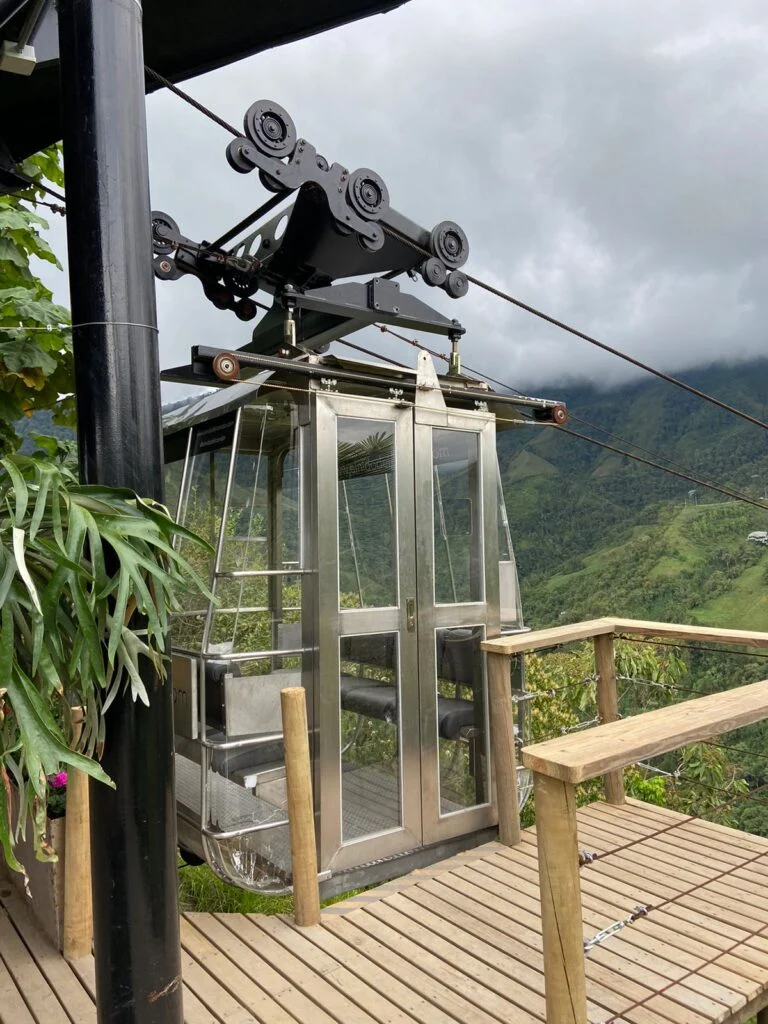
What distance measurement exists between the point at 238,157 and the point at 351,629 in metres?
2.00

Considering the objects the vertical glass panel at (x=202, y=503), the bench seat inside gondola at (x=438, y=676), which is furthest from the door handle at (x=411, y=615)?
the vertical glass panel at (x=202, y=503)

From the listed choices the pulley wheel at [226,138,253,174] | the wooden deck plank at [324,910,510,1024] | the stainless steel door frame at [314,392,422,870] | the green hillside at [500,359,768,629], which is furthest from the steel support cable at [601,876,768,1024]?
the green hillside at [500,359,768,629]

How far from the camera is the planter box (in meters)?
2.83

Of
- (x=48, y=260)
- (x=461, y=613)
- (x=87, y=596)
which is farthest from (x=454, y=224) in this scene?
(x=87, y=596)

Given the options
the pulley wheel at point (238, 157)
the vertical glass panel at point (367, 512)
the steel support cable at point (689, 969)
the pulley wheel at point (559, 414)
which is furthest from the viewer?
the pulley wheel at point (559, 414)

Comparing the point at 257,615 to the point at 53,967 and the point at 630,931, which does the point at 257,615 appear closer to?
the point at 53,967

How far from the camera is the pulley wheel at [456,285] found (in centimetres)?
401

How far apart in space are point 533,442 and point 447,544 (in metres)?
58.7

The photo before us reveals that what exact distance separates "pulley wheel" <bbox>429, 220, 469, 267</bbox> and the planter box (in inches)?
119

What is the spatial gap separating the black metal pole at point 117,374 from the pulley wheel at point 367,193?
1.61 meters

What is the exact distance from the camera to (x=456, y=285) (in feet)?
13.3

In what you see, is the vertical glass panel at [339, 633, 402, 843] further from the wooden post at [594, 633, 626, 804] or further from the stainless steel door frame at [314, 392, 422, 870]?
the wooden post at [594, 633, 626, 804]

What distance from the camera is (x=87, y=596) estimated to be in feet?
5.39

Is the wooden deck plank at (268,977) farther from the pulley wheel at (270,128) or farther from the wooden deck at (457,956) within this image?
the pulley wheel at (270,128)
